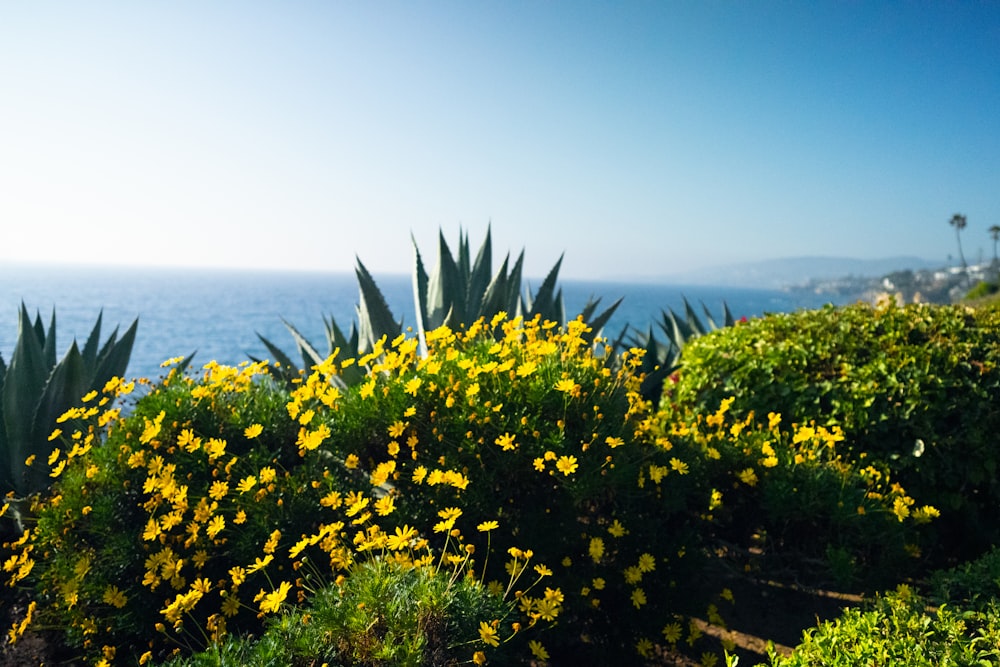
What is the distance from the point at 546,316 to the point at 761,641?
3194 millimetres

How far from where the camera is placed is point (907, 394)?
382 centimetres

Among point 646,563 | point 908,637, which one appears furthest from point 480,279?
point 908,637

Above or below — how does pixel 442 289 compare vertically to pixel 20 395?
above

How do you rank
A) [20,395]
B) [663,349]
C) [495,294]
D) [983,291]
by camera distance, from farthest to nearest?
[983,291]
[663,349]
[495,294]
[20,395]

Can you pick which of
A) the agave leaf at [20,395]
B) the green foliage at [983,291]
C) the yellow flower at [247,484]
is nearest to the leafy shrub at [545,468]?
the yellow flower at [247,484]

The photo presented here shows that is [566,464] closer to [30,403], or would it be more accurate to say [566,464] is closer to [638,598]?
[638,598]

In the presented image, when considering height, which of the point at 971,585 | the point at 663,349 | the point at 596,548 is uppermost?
the point at 663,349

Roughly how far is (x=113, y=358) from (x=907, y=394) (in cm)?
575

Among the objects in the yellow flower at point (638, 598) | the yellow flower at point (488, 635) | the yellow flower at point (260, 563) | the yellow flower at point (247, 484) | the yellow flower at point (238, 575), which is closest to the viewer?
the yellow flower at point (488, 635)

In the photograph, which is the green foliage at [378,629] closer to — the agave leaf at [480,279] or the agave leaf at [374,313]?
the agave leaf at [374,313]

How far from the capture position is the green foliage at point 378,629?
1726mm

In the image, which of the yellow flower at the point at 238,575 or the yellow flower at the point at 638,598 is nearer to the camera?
the yellow flower at the point at 238,575

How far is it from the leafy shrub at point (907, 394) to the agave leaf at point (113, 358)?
4.51 metres

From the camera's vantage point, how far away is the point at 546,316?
5.61m
